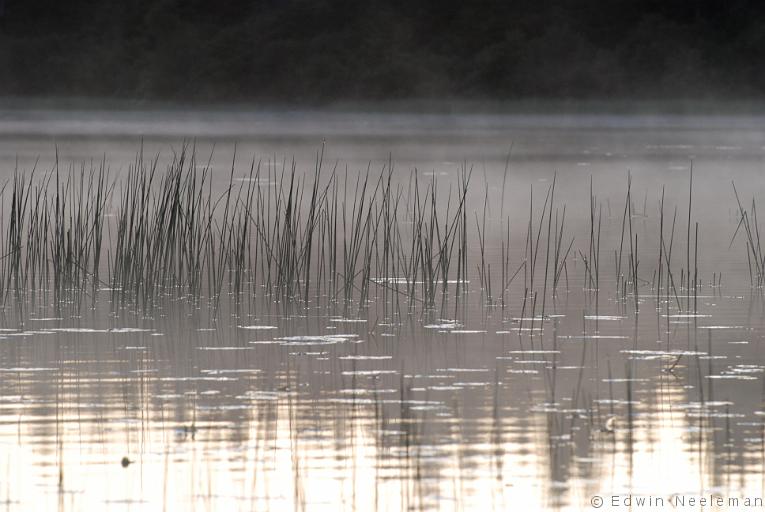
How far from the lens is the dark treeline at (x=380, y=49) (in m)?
60.1

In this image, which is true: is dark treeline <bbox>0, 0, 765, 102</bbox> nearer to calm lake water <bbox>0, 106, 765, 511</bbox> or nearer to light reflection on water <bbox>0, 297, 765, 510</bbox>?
calm lake water <bbox>0, 106, 765, 511</bbox>

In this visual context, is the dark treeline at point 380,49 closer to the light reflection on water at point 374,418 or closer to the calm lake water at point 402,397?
the calm lake water at point 402,397

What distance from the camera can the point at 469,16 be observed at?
68.1m

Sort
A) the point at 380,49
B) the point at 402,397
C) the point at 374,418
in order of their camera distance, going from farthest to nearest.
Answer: the point at 380,49 → the point at 402,397 → the point at 374,418

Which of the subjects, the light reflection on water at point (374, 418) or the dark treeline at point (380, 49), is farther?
the dark treeline at point (380, 49)

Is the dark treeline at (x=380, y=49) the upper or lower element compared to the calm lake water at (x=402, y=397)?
upper

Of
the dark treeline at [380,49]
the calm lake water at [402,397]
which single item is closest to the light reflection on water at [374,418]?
the calm lake water at [402,397]

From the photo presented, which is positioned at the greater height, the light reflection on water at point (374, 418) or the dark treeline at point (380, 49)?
the dark treeline at point (380, 49)

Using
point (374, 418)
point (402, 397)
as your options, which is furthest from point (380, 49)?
point (374, 418)

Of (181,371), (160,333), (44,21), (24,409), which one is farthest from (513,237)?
(44,21)

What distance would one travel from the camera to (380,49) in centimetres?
6338

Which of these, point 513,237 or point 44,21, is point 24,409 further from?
point 44,21

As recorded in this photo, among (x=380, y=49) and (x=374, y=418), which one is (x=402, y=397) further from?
(x=380, y=49)

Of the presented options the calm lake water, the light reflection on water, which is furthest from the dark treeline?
the light reflection on water
